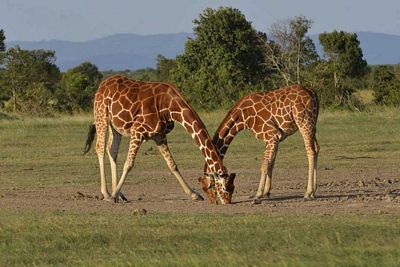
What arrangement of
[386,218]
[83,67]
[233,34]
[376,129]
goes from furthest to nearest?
[83,67]
[233,34]
[376,129]
[386,218]

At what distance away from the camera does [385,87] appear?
45.9 m

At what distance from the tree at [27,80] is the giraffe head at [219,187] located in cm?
2756

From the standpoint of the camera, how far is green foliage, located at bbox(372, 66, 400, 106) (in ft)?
140

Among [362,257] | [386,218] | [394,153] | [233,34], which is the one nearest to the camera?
[362,257]

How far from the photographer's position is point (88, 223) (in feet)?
42.3

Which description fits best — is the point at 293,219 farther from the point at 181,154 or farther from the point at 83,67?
the point at 83,67

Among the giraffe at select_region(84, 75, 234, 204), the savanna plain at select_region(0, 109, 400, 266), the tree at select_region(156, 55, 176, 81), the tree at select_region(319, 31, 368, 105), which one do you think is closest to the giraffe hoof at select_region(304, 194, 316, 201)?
the savanna plain at select_region(0, 109, 400, 266)

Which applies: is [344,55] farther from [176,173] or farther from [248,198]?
[248,198]

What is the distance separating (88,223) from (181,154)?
13.1 metres

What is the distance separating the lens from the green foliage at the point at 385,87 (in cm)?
4267

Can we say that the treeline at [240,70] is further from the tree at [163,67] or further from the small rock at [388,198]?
the small rock at [388,198]

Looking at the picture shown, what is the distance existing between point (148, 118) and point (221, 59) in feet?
91.6

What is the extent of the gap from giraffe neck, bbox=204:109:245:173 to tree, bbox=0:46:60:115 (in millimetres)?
26656

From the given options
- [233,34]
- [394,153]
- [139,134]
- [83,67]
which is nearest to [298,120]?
[139,134]
